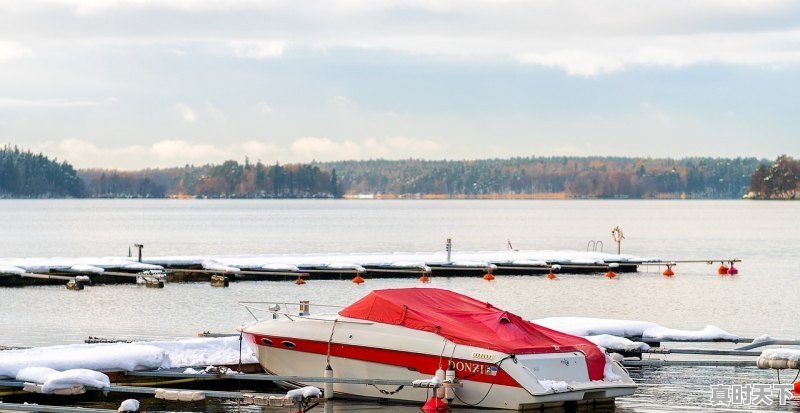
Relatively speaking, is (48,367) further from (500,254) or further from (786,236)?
(786,236)

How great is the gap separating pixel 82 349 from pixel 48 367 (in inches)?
50.4

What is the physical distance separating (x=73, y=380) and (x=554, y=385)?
8.62 m

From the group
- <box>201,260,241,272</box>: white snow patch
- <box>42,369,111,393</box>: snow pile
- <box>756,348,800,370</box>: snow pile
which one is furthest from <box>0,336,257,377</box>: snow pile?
<box>201,260,241,272</box>: white snow patch

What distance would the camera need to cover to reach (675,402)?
2430cm

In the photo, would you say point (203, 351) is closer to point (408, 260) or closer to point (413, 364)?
point (413, 364)

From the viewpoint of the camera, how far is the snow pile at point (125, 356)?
23.9 m

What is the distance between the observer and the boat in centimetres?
2228

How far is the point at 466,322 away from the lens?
23.7m

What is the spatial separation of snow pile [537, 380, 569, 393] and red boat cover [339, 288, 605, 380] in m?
0.64

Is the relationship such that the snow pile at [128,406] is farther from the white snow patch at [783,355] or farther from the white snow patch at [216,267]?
the white snow patch at [216,267]

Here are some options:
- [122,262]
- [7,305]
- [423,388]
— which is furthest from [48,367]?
[122,262]

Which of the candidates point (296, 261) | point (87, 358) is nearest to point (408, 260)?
point (296, 261)

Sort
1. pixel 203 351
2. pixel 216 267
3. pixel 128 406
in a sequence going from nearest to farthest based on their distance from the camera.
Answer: pixel 128 406 → pixel 203 351 → pixel 216 267

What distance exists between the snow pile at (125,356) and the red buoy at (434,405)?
5132 mm
